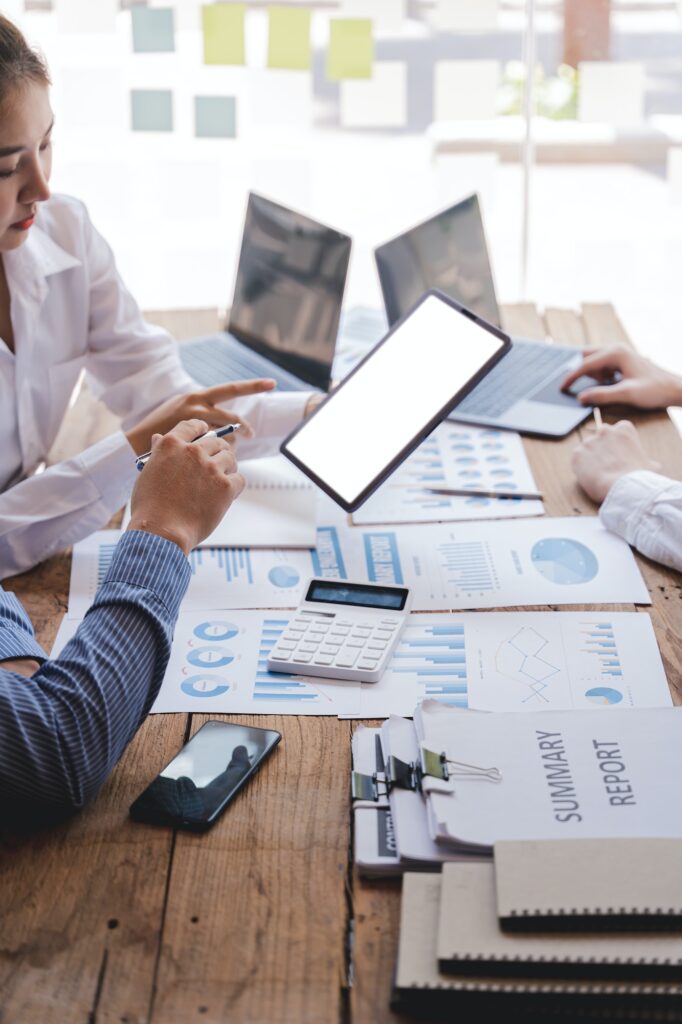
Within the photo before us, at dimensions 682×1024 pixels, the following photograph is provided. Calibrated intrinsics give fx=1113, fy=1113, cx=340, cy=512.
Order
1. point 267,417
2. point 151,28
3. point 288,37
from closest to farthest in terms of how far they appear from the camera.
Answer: point 267,417
point 288,37
point 151,28

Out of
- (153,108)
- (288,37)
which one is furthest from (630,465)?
(153,108)

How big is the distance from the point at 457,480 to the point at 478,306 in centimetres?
49

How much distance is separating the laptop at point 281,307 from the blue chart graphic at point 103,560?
0.49 m

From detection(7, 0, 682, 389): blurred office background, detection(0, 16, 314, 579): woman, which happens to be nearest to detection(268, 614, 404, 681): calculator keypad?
detection(0, 16, 314, 579): woman

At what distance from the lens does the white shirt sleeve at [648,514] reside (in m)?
1.28

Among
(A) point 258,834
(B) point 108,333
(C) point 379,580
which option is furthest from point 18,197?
(A) point 258,834

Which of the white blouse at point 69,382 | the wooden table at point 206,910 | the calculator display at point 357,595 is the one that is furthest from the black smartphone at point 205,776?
the white blouse at point 69,382

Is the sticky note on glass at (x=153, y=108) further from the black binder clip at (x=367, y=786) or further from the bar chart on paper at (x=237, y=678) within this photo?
the black binder clip at (x=367, y=786)

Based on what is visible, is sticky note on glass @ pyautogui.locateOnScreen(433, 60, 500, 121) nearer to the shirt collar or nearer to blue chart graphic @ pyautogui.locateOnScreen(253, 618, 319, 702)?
the shirt collar

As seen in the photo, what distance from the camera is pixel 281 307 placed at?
1853mm

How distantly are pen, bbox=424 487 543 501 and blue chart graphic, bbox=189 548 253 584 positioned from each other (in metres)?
0.29

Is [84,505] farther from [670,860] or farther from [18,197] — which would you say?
[670,860]

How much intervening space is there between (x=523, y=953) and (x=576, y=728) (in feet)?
0.82

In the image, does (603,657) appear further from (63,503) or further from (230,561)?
(63,503)
